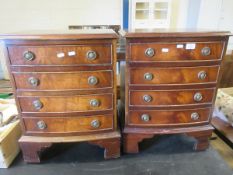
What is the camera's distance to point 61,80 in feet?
3.48

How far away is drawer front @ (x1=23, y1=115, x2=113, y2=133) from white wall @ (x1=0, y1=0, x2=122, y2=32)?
2.78 m

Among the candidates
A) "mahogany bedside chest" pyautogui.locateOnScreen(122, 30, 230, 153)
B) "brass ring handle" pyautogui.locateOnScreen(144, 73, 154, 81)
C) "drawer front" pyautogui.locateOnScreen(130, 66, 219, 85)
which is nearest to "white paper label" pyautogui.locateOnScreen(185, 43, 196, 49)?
"mahogany bedside chest" pyautogui.locateOnScreen(122, 30, 230, 153)

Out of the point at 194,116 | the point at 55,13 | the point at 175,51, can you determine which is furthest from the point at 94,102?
the point at 55,13

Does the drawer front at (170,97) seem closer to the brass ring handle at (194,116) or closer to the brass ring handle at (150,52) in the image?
the brass ring handle at (194,116)

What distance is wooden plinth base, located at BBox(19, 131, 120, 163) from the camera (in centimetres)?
115

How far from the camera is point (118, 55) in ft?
3.68

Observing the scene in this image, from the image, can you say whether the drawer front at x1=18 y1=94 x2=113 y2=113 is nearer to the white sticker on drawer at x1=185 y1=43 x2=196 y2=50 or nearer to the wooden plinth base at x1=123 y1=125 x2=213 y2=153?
the wooden plinth base at x1=123 y1=125 x2=213 y2=153

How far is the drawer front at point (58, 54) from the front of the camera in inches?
39.1

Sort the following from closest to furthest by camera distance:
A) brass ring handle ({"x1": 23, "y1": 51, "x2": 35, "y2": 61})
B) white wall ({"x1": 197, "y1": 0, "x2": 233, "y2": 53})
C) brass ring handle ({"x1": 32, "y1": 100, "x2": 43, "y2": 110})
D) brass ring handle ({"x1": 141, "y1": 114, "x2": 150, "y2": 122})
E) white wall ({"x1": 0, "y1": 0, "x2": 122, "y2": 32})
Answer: brass ring handle ({"x1": 23, "y1": 51, "x2": 35, "y2": 61}) < brass ring handle ({"x1": 32, "y1": 100, "x2": 43, "y2": 110}) < brass ring handle ({"x1": 141, "y1": 114, "x2": 150, "y2": 122}) < white wall ({"x1": 0, "y1": 0, "x2": 122, "y2": 32}) < white wall ({"x1": 197, "y1": 0, "x2": 233, "y2": 53})

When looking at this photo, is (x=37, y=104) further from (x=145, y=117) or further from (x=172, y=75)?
(x=172, y=75)

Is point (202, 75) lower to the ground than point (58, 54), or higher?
lower

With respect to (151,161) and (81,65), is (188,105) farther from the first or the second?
(81,65)

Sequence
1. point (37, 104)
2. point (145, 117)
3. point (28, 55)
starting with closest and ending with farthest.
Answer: point (28, 55) → point (37, 104) → point (145, 117)

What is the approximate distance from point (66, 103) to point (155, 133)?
1.99 ft
